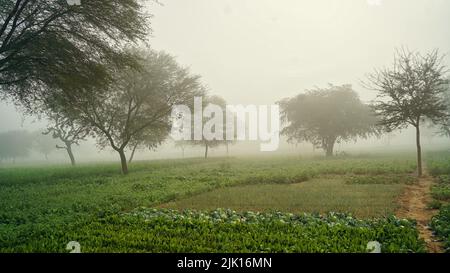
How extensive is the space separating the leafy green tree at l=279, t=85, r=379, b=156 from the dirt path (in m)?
35.2

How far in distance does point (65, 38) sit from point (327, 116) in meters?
46.2

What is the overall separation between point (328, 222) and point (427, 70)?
1998 centimetres

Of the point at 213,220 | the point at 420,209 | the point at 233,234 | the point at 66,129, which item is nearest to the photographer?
the point at 233,234

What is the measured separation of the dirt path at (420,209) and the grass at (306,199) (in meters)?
0.44

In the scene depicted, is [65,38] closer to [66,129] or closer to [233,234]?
[233,234]

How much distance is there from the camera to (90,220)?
11398mm

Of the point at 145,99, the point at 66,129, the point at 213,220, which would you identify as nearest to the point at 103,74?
the point at 213,220

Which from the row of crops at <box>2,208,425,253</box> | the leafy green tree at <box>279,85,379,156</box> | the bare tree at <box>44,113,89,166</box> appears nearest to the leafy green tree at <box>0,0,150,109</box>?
the row of crops at <box>2,208,425,253</box>

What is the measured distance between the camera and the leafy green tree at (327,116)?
55094 millimetres

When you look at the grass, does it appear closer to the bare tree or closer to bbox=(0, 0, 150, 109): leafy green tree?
bbox=(0, 0, 150, 109): leafy green tree

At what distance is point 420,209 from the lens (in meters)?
13.1

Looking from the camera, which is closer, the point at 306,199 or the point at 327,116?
the point at 306,199

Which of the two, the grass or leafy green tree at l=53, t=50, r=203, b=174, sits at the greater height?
leafy green tree at l=53, t=50, r=203, b=174

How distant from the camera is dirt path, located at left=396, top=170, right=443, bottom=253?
8788mm
